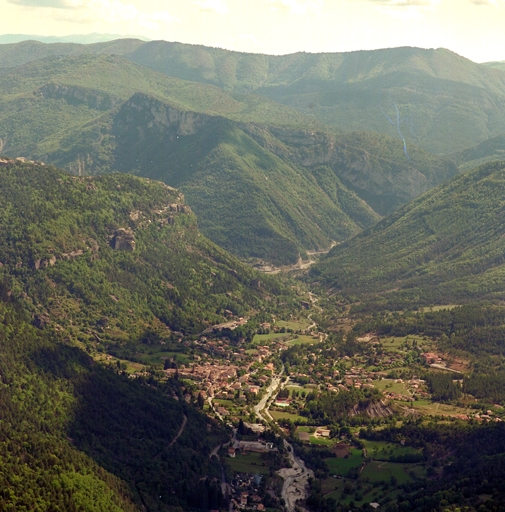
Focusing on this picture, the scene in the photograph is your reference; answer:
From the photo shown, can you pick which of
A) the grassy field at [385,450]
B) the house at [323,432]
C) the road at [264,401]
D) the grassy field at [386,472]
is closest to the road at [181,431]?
the road at [264,401]

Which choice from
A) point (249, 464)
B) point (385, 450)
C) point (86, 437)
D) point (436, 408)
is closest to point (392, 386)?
point (436, 408)

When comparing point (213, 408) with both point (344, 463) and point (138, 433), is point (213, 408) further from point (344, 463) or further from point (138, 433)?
point (344, 463)

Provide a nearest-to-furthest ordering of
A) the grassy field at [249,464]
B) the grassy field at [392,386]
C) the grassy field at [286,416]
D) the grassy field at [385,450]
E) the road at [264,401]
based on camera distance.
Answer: the grassy field at [249,464], the grassy field at [385,450], the grassy field at [286,416], the road at [264,401], the grassy field at [392,386]

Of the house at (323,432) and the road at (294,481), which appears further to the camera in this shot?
the house at (323,432)

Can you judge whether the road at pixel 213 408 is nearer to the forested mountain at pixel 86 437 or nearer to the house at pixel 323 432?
the forested mountain at pixel 86 437

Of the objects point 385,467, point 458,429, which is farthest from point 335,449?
point 458,429

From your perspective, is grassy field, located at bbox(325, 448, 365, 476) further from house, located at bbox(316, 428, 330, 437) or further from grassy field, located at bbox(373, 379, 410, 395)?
grassy field, located at bbox(373, 379, 410, 395)
